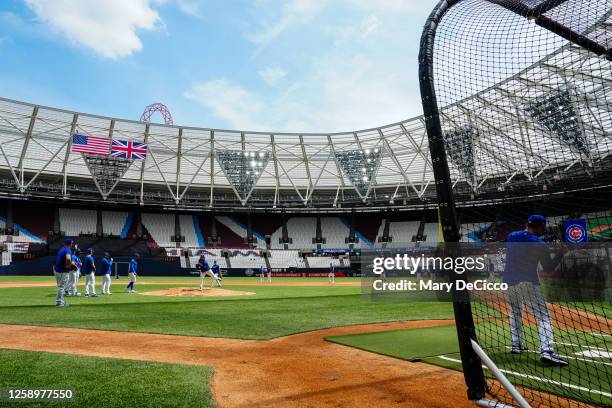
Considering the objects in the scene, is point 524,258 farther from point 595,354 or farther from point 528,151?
point 528,151

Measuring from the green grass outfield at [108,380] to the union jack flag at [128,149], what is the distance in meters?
37.6

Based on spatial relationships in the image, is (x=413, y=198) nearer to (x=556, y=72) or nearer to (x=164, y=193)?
(x=164, y=193)

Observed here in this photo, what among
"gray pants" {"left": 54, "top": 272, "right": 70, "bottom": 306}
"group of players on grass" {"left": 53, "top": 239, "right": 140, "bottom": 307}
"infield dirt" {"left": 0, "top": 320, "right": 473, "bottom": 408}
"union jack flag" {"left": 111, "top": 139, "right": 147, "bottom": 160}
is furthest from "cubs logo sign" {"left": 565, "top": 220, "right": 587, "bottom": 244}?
"union jack flag" {"left": 111, "top": 139, "right": 147, "bottom": 160}

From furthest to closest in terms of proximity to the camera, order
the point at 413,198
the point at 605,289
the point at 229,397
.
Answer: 1. the point at 413,198
2. the point at 605,289
3. the point at 229,397

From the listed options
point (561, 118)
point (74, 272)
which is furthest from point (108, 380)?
point (74, 272)

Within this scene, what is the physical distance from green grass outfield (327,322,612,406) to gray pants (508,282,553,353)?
185 millimetres

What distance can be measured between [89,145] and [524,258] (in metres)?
41.0

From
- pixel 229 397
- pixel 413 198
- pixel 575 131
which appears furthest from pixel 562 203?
pixel 413 198

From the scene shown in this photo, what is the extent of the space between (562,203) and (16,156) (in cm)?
4831

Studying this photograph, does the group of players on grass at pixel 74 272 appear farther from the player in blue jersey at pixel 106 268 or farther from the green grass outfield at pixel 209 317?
the green grass outfield at pixel 209 317

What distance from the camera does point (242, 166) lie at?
4959 cm

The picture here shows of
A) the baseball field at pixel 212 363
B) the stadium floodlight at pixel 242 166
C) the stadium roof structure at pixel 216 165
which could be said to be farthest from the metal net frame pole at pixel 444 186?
the stadium floodlight at pixel 242 166

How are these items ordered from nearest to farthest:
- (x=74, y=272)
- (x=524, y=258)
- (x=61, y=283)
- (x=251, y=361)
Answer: (x=251, y=361)
(x=524, y=258)
(x=61, y=283)
(x=74, y=272)

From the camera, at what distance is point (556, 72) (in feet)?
23.6
